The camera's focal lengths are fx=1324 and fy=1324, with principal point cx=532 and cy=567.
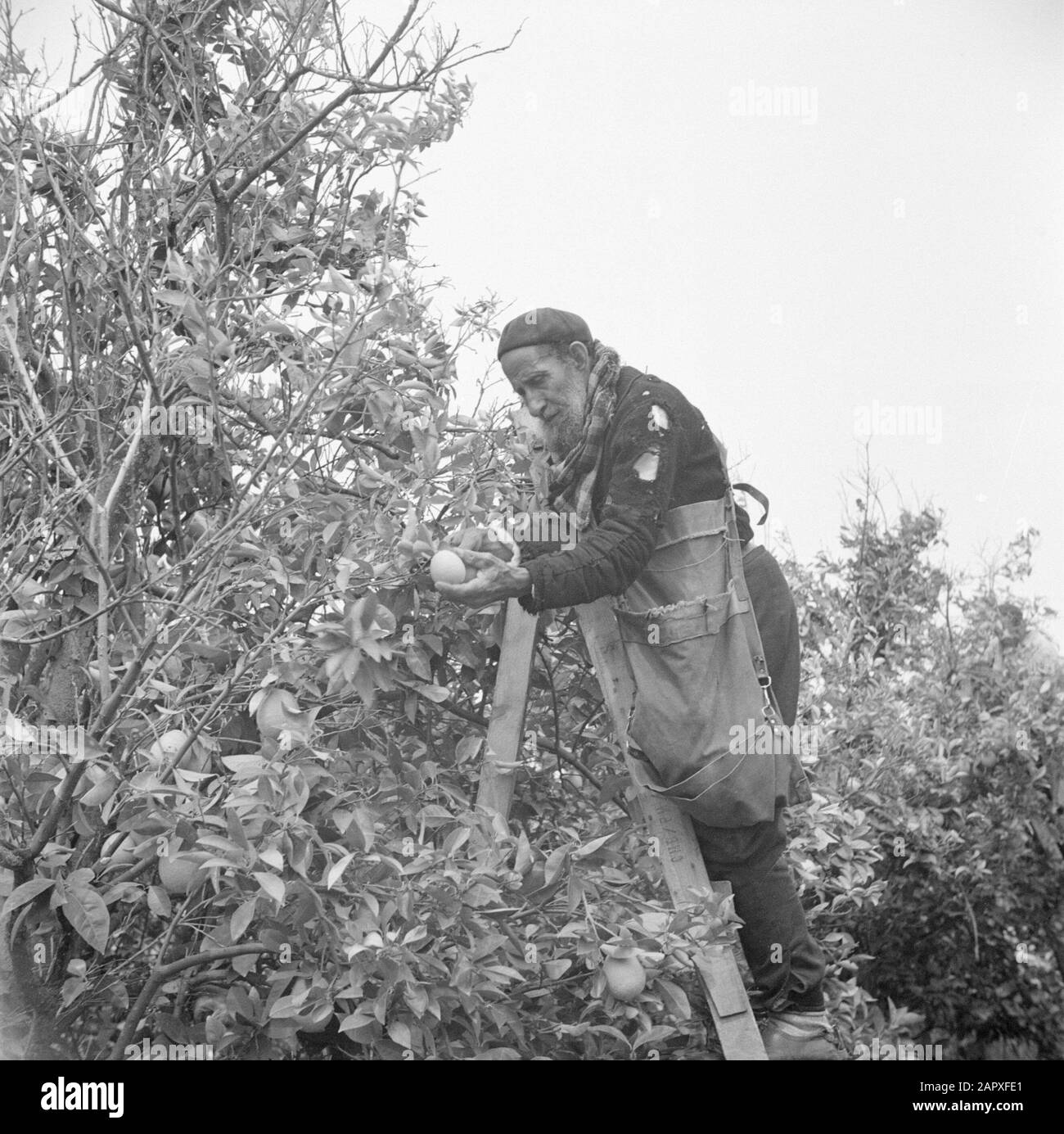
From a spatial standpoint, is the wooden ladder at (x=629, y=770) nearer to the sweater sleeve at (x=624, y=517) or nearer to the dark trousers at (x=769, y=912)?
the dark trousers at (x=769, y=912)

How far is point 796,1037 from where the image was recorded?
2648 mm

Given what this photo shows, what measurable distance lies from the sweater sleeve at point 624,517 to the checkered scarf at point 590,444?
0.10 ft

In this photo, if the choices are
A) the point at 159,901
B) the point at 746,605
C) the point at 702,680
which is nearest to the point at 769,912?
the point at 702,680

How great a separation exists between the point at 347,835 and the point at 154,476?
1.12m

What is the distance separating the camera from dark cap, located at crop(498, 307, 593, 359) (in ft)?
8.79

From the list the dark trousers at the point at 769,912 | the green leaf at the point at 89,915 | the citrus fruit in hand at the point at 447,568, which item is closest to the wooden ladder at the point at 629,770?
the dark trousers at the point at 769,912

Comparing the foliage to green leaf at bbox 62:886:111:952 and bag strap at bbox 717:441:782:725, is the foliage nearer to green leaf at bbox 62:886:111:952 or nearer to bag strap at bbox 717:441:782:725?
green leaf at bbox 62:886:111:952

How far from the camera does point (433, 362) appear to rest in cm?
275

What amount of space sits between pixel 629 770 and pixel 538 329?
3.04 ft

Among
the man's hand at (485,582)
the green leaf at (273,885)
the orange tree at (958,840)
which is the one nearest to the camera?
the green leaf at (273,885)

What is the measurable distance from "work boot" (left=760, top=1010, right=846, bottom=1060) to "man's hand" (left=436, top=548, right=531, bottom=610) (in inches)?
40.7

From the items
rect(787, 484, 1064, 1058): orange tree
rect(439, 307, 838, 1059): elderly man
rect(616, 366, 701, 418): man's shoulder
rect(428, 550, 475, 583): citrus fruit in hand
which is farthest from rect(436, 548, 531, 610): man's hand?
rect(787, 484, 1064, 1058): orange tree

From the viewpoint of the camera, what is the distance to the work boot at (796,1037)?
2.63 metres
